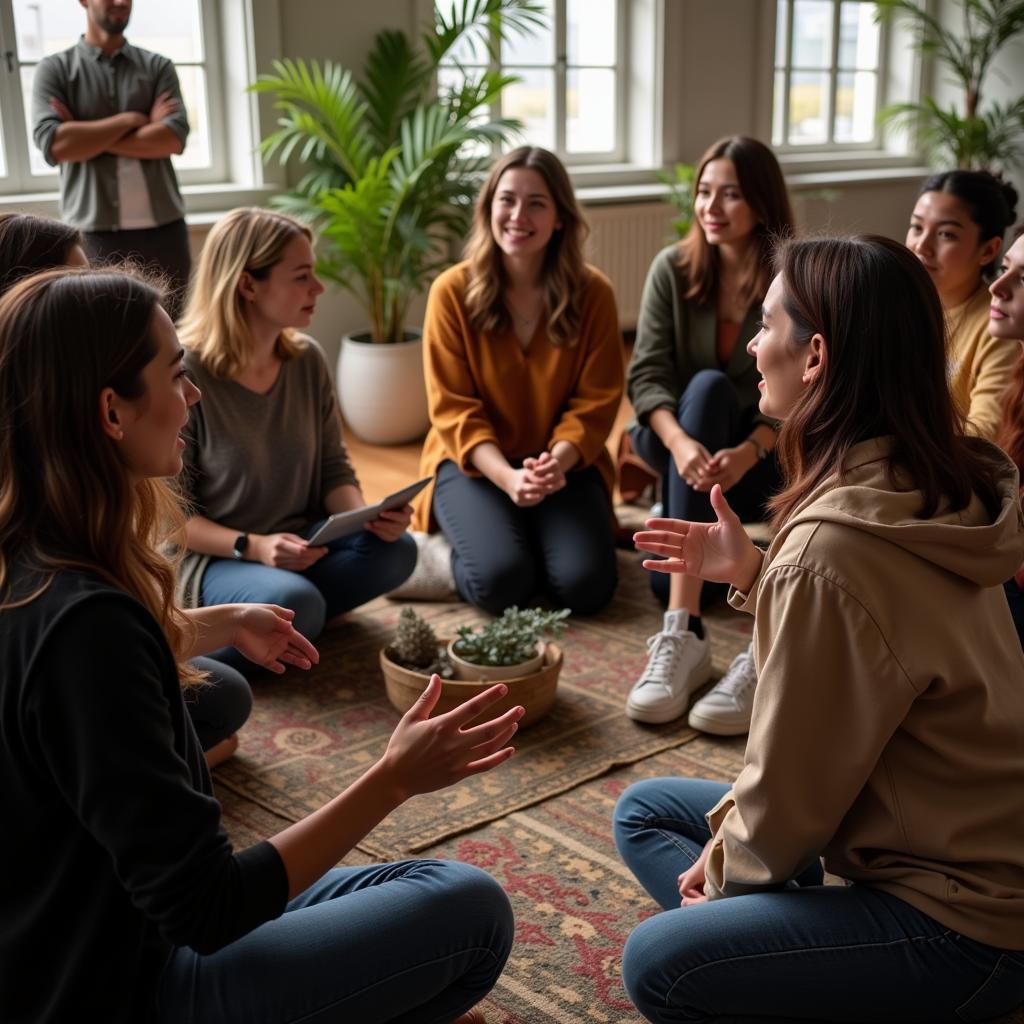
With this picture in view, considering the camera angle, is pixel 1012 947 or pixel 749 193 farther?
pixel 749 193

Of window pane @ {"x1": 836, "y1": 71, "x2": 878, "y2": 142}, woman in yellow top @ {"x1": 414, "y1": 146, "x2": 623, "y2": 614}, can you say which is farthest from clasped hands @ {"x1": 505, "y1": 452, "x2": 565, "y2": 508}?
window pane @ {"x1": 836, "y1": 71, "x2": 878, "y2": 142}

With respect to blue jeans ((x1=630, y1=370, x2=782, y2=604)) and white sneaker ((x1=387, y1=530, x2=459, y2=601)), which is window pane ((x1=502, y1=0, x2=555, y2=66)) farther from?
white sneaker ((x1=387, y1=530, x2=459, y2=601))

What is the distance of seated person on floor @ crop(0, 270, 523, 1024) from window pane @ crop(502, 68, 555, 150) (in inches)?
210

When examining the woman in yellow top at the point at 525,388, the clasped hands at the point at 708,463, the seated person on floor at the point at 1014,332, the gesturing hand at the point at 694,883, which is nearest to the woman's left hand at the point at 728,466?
the clasped hands at the point at 708,463

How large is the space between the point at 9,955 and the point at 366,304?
13.9 ft

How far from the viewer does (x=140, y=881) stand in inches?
43.3

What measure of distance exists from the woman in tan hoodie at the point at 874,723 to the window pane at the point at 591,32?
17.7ft

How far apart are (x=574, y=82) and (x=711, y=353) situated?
3.65 metres

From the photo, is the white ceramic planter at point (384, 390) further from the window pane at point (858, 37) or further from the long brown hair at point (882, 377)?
the window pane at point (858, 37)

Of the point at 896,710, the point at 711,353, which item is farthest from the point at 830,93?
the point at 896,710

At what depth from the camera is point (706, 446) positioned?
128 inches

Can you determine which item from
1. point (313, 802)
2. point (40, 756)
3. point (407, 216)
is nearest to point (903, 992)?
point (40, 756)

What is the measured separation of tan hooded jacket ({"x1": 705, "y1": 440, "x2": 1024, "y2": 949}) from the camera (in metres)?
1.36

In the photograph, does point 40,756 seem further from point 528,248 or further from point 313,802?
point 528,248
